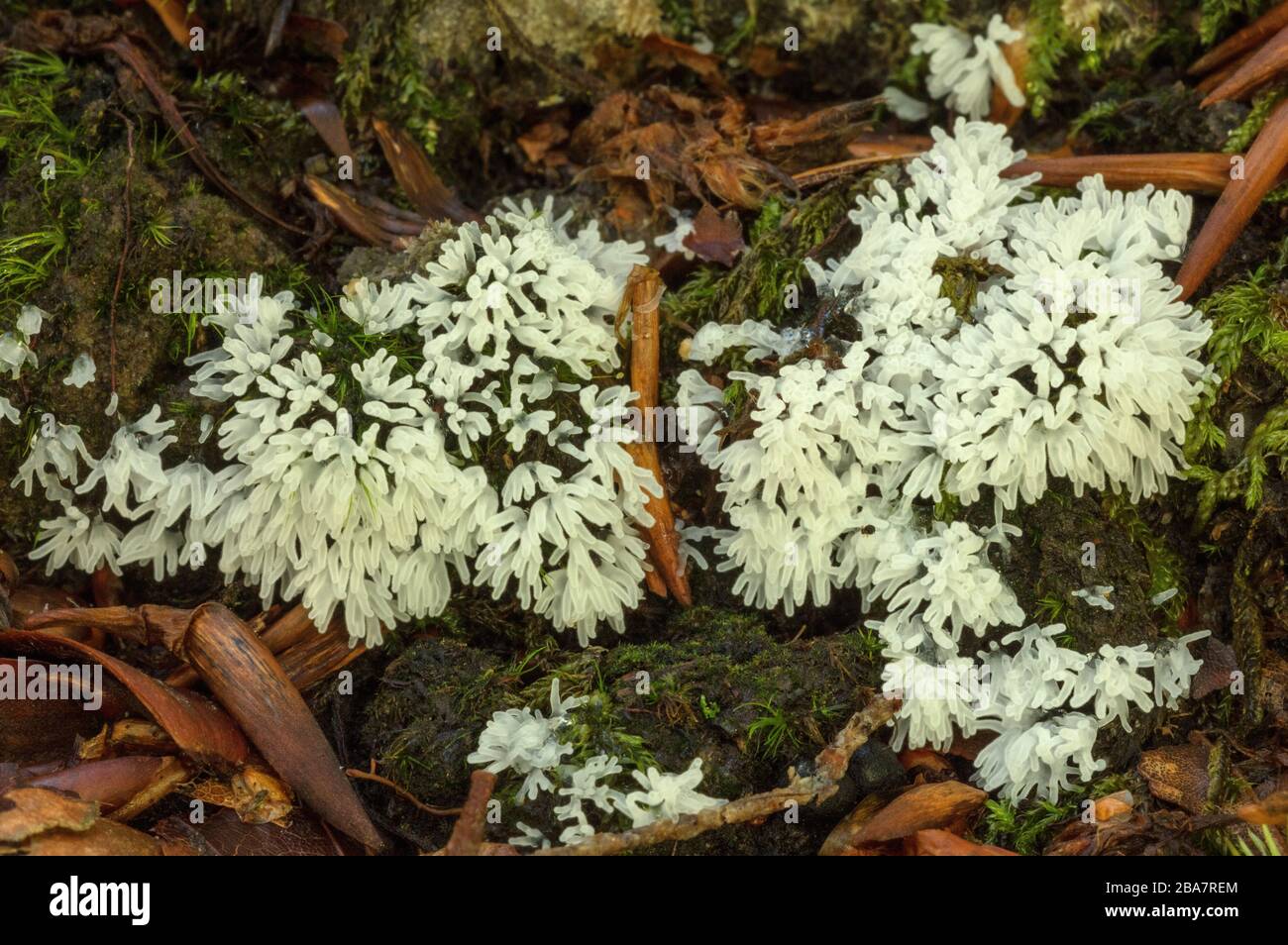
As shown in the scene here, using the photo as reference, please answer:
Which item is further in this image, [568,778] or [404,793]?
[404,793]

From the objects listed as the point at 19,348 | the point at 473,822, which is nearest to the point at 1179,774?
the point at 473,822

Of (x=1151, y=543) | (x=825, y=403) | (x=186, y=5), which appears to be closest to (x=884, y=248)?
(x=825, y=403)

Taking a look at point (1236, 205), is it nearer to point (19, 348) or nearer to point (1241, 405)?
point (1241, 405)

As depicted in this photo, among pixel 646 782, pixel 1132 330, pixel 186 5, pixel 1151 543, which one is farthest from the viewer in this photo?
pixel 186 5

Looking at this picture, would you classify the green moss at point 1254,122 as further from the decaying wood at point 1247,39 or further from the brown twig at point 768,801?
the brown twig at point 768,801

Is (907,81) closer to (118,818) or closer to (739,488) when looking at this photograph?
(739,488)

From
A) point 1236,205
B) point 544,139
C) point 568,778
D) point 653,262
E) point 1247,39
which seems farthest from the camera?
point 544,139

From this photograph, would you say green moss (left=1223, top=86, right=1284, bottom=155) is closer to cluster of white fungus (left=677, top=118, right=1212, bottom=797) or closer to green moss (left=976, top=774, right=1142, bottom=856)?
cluster of white fungus (left=677, top=118, right=1212, bottom=797)

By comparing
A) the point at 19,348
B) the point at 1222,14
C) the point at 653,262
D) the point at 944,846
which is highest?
the point at 1222,14
